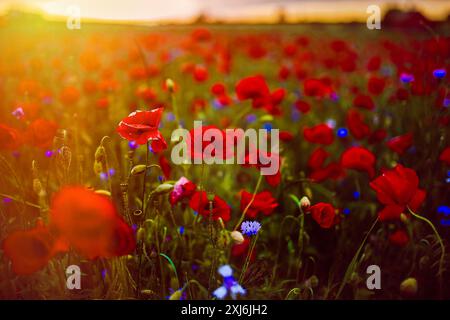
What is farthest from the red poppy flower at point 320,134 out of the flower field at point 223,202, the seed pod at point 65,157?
the seed pod at point 65,157

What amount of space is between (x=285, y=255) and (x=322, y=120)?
130 cm

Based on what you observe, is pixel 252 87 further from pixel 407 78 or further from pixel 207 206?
pixel 407 78

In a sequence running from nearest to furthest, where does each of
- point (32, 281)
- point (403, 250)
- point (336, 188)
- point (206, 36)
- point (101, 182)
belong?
point (32, 281)
point (403, 250)
point (101, 182)
point (336, 188)
point (206, 36)

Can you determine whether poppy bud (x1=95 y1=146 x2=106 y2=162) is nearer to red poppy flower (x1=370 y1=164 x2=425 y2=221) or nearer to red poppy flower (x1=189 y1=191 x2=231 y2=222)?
red poppy flower (x1=189 y1=191 x2=231 y2=222)

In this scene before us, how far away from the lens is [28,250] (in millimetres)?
813

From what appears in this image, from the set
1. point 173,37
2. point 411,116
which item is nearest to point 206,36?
point 411,116

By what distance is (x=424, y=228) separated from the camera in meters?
1.46

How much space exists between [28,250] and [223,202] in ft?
1.41

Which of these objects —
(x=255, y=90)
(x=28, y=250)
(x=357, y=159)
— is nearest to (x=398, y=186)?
(x=357, y=159)

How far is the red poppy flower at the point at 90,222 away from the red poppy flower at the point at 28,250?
0.13 meters
